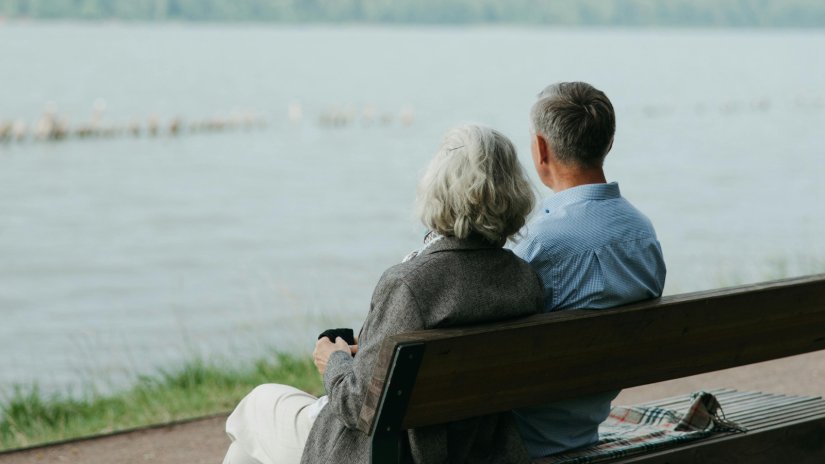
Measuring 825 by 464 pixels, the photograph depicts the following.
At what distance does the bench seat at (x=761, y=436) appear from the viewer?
3.27m

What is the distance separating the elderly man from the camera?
2992 mm

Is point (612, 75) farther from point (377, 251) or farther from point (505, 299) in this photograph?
point (505, 299)

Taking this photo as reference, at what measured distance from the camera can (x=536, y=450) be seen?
311 cm

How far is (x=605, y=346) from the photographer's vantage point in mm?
2854

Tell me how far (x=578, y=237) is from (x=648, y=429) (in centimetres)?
78

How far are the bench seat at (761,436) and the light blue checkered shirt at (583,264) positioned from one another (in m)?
0.11

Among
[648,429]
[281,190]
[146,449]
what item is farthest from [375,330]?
[281,190]

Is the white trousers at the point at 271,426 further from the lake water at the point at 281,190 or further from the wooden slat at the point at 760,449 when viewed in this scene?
the wooden slat at the point at 760,449

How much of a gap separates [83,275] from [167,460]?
1453 centimetres

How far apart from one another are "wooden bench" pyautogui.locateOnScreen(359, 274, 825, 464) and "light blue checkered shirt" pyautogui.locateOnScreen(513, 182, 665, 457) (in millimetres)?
124

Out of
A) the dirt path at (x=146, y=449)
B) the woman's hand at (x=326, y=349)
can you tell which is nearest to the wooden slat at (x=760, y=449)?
the woman's hand at (x=326, y=349)

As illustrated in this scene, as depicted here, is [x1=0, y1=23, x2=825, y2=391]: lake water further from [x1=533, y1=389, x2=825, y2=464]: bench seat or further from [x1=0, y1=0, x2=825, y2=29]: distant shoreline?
[x1=0, y1=0, x2=825, y2=29]: distant shoreline

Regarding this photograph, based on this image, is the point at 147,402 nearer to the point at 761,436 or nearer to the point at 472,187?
the point at 761,436

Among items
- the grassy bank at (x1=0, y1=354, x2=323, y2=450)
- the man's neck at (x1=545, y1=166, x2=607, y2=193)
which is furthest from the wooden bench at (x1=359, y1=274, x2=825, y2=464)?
the grassy bank at (x1=0, y1=354, x2=323, y2=450)
